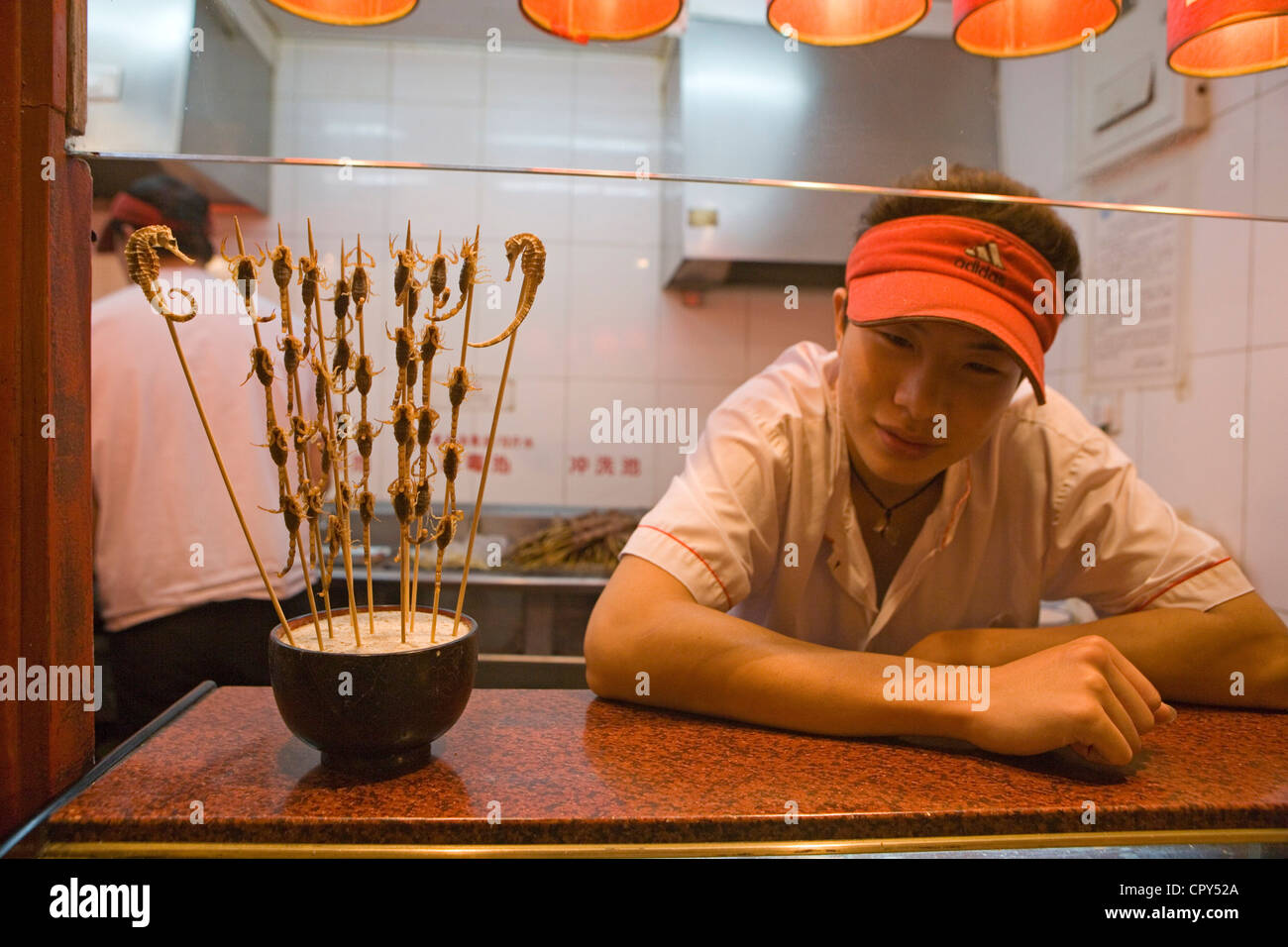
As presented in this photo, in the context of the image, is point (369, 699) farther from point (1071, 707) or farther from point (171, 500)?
point (171, 500)

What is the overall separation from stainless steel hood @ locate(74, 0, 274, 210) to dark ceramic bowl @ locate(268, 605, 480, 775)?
52 cm

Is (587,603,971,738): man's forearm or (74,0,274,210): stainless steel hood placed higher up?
(74,0,274,210): stainless steel hood

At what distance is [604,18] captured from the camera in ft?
3.02

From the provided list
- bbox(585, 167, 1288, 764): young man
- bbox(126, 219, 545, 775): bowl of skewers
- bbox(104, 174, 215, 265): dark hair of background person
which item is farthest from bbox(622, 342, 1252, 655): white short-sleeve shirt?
bbox(104, 174, 215, 265): dark hair of background person

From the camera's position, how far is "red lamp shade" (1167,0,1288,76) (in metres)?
0.93

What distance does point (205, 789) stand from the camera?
0.67 metres

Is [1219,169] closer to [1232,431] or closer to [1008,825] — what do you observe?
[1232,431]

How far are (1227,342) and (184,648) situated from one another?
240 cm

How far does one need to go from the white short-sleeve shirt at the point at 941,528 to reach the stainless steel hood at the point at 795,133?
37 centimetres
